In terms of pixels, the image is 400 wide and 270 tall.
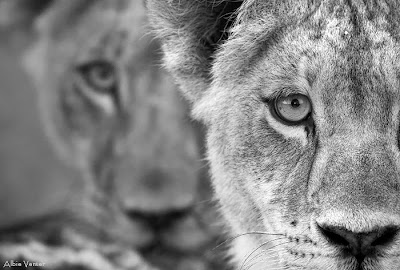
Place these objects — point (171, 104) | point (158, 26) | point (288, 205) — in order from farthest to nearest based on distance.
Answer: point (171, 104) < point (158, 26) < point (288, 205)

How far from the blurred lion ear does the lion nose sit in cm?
486

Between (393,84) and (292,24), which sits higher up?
(292,24)

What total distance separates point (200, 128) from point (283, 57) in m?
1.43

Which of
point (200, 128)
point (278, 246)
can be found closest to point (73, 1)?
point (200, 128)

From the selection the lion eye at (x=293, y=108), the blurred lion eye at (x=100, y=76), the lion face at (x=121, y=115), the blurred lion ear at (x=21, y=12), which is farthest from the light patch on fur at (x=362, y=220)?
the blurred lion ear at (x=21, y=12)

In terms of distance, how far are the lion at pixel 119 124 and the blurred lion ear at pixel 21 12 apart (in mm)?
14

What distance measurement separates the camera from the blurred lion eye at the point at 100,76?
7.10m

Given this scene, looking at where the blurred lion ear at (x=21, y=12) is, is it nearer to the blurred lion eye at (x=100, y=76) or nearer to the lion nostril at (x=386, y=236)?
the blurred lion eye at (x=100, y=76)

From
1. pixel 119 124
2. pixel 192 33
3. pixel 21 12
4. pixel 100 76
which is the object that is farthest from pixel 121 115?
pixel 21 12

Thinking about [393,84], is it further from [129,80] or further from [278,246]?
[129,80]

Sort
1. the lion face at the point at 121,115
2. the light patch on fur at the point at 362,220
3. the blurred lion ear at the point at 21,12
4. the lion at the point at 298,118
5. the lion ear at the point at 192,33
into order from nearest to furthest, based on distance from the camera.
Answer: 1. the light patch on fur at the point at 362,220
2. the lion at the point at 298,118
3. the lion ear at the point at 192,33
4. the lion face at the point at 121,115
5. the blurred lion ear at the point at 21,12

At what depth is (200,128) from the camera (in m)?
5.92

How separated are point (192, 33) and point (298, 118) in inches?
38.7

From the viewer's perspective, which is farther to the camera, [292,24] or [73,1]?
[73,1]
